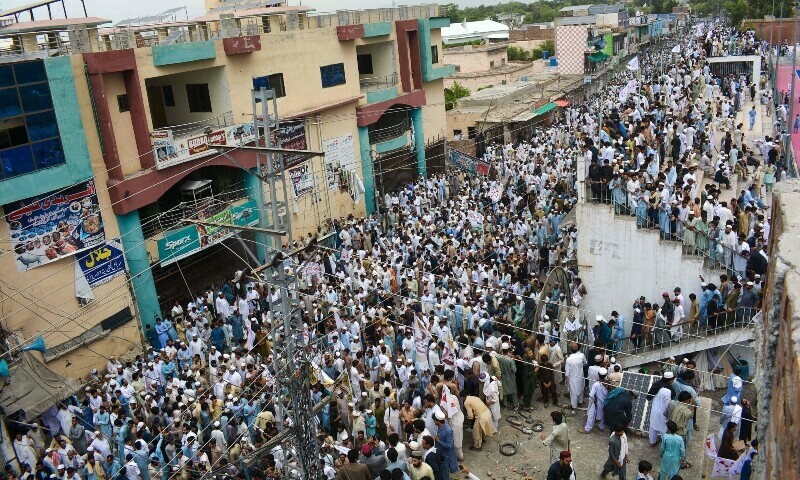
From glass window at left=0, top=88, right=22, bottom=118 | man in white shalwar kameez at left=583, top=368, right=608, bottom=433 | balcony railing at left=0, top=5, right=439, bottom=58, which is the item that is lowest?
man in white shalwar kameez at left=583, top=368, right=608, bottom=433

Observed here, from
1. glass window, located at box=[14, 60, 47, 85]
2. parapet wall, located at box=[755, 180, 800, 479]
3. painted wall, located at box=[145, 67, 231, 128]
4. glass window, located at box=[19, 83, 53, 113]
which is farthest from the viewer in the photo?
painted wall, located at box=[145, 67, 231, 128]

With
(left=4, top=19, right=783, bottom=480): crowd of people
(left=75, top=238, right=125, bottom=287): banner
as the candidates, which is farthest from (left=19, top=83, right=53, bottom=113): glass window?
(left=4, top=19, right=783, bottom=480): crowd of people

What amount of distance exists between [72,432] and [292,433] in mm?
5232

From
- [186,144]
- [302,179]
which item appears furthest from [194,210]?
[302,179]

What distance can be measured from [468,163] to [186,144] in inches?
478

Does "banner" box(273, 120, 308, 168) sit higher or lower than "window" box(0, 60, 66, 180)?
lower

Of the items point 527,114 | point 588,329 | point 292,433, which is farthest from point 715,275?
point 527,114

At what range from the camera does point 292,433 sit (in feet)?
30.6

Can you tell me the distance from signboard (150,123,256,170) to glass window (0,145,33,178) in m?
3.29

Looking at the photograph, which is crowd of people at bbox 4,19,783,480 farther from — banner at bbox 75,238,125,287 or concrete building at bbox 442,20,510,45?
concrete building at bbox 442,20,510,45

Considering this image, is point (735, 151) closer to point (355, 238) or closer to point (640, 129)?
point (640, 129)

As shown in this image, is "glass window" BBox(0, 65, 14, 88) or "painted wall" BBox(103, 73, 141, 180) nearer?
"glass window" BBox(0, 65, 14, 88)

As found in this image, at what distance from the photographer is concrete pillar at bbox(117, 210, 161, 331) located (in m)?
17.4

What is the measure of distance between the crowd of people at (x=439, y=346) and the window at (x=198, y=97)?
5.54 meters
